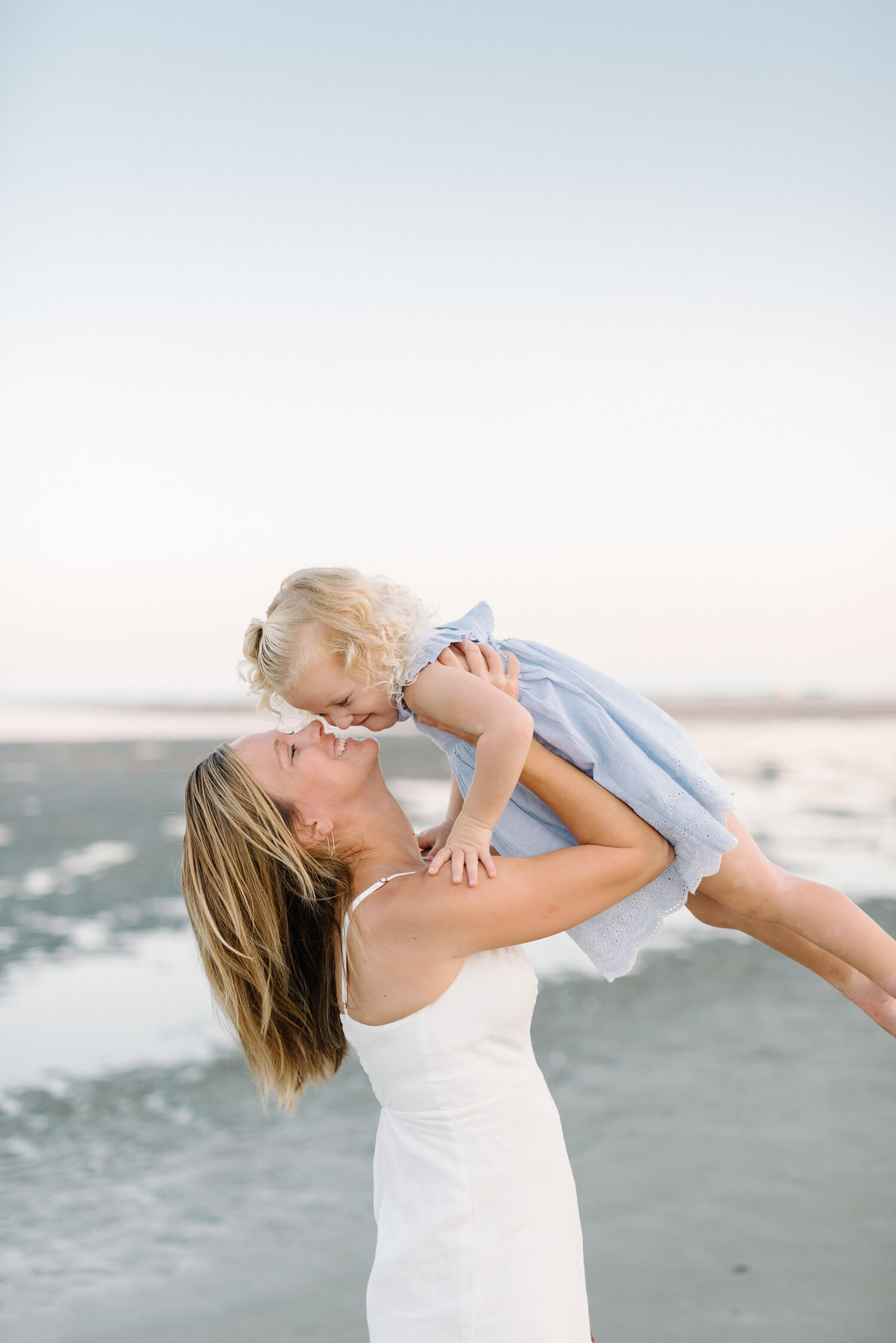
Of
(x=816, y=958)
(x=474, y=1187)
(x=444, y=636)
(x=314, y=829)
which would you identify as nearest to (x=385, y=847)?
(x=314, y=829)

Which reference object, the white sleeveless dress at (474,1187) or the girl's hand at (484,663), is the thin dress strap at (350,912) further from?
the girl's hand at (484,663)

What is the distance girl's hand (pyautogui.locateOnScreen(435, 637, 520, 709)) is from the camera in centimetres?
238

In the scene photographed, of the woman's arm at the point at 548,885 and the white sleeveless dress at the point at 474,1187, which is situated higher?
the woman's arm at the point at 548,885

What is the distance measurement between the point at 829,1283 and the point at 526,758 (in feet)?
9.06

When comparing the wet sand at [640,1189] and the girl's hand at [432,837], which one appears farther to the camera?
the wet sand at [640,1189]

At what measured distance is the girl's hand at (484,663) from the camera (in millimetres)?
2382

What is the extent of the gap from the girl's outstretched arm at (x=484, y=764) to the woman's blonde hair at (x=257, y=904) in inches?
12.7

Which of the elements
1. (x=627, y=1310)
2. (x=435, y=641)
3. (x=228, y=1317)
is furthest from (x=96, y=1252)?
(x=435, y=641)

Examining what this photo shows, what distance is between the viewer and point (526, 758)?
87.4 inches

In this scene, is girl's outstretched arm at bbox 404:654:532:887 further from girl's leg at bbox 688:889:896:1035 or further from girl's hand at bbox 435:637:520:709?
girl's leg at bbox 688:889:896:1035

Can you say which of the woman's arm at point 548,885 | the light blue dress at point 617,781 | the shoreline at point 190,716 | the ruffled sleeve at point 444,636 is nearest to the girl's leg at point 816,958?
the light blue dress at point 617,781

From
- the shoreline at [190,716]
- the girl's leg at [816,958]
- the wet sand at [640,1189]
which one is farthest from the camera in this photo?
the shoreline at [190,716]

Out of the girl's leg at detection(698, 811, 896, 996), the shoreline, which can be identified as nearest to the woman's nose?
the girl's leg at detection(698, 811, 896, 996)

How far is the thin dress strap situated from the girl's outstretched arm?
4.5 inches
